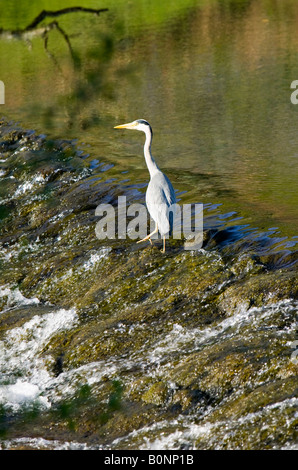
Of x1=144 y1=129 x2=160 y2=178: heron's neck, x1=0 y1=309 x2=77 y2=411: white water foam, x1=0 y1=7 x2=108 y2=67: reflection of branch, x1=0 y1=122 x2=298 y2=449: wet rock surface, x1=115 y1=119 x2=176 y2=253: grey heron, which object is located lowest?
x1=0 y1=309 x2=77 y2=411: white water foam

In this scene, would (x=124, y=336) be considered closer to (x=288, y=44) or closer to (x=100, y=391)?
(x=100, y=391)

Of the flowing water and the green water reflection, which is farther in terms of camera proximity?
the green water reflection

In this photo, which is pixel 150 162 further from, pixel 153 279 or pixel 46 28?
pixel 46 28

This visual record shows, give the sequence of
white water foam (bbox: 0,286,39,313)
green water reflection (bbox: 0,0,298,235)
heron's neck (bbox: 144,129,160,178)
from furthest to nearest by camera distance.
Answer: green water reflection (bbox: 0,0,298,235) < heron's neck (bbox: 144,129,160,178) < white water foam (bbox: 0,286,39,313)

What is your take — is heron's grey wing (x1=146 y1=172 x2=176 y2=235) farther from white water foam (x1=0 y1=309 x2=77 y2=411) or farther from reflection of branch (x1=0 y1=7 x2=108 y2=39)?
reflection of branch (x1=0 y1=7 x2=108 y2=39)

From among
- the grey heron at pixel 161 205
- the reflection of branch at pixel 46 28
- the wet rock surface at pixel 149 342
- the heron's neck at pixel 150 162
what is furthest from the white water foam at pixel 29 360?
the reflection of branch at pixel 46 28

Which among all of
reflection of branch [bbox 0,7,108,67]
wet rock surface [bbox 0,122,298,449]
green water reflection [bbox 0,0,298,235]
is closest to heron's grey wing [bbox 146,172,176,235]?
wet rock surface [bbox 0,122,298,449]

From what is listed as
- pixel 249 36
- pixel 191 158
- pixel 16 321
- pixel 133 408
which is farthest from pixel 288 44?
pixel 133 408

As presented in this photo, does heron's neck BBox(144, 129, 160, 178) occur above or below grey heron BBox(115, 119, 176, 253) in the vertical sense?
above

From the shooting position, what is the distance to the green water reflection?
990 centimetres

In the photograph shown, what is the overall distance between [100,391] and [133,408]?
0.44 m

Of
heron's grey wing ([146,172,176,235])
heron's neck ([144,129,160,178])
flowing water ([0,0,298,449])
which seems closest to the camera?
flowing water ([0,0,298,449])

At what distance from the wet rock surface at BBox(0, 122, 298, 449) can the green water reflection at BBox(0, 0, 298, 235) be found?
1223 millimetres

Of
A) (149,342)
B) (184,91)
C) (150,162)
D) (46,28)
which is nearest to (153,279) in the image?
(149,342)
